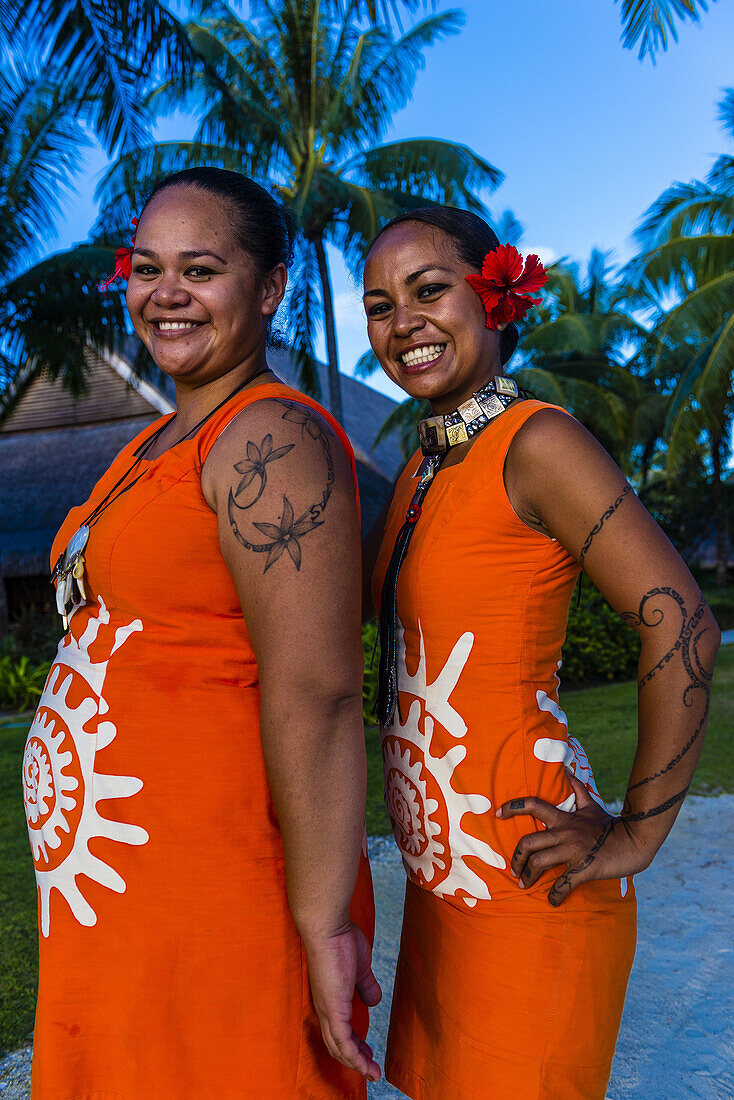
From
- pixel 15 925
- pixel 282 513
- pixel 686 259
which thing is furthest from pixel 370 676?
pixel 686 259

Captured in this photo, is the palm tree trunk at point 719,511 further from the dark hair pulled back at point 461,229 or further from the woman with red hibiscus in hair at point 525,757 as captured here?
the woman with red hibiscus in hair at point 525,757

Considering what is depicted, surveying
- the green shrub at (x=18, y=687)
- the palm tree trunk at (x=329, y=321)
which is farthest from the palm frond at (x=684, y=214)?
the green shrub at (x=18, y=687)

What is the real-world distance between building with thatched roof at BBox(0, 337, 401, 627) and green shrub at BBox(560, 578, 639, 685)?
4556mm

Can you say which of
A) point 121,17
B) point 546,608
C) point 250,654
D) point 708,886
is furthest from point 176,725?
point 121,17

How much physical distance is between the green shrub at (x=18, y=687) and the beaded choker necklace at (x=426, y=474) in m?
8.33

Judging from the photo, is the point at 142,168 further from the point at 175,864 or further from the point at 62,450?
the point at 175,864

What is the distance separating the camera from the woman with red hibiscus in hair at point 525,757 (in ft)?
4.42

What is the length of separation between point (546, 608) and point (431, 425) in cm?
43

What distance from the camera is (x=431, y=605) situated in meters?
1.44

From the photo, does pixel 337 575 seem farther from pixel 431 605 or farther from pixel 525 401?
pixel 525 401

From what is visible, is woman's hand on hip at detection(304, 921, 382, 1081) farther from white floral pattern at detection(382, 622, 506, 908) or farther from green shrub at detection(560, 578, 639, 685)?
green shrub at detection(560, 578, 639, 685)

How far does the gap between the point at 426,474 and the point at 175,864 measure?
2.72 ft

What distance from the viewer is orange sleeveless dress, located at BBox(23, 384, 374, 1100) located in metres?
1.21

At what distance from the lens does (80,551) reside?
133cm
